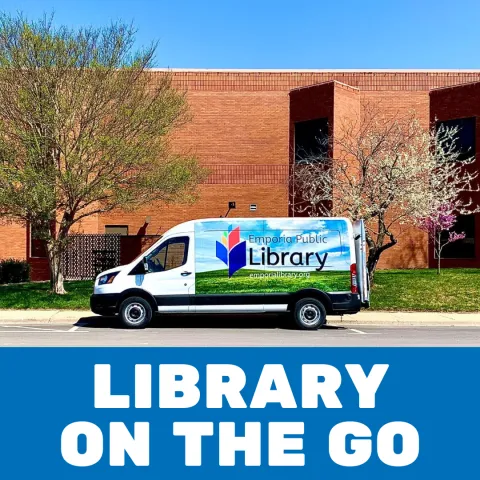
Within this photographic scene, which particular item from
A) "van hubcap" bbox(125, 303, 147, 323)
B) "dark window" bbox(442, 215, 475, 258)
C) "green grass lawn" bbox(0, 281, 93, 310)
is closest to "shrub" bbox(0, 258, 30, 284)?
"green grass lawn" bbox(0, 281, 93, 310)

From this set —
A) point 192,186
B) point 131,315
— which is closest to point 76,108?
point 192,186

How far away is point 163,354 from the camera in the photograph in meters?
2.32

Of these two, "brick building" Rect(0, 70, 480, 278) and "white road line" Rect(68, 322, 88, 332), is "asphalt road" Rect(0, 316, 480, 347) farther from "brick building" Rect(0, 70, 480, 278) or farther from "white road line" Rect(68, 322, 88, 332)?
"brick building" Rect(0, 70, 480, 278)

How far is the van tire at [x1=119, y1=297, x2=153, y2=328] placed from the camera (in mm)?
13906

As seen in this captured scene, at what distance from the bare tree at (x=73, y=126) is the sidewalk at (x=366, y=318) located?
10.6ft

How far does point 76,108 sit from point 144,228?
12702 millimetres

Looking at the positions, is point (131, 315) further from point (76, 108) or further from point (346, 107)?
point (346, 107)

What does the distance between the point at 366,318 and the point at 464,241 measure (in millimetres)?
14748

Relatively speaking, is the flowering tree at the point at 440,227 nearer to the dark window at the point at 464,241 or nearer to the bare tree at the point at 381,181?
the dark window at the point at 464,241

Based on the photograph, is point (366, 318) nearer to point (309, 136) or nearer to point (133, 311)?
point (133, 311)

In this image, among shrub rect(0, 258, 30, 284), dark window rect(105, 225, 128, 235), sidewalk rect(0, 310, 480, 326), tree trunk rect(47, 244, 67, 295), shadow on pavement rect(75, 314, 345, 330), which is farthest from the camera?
dark window rect(105, 225, 128, 235)

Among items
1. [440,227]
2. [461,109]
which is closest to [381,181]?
[440,227]

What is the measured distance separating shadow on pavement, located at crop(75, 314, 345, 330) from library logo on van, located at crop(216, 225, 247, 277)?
5.59ft

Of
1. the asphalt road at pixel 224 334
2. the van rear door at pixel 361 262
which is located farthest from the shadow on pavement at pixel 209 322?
the van rear door at pixel 361 262
